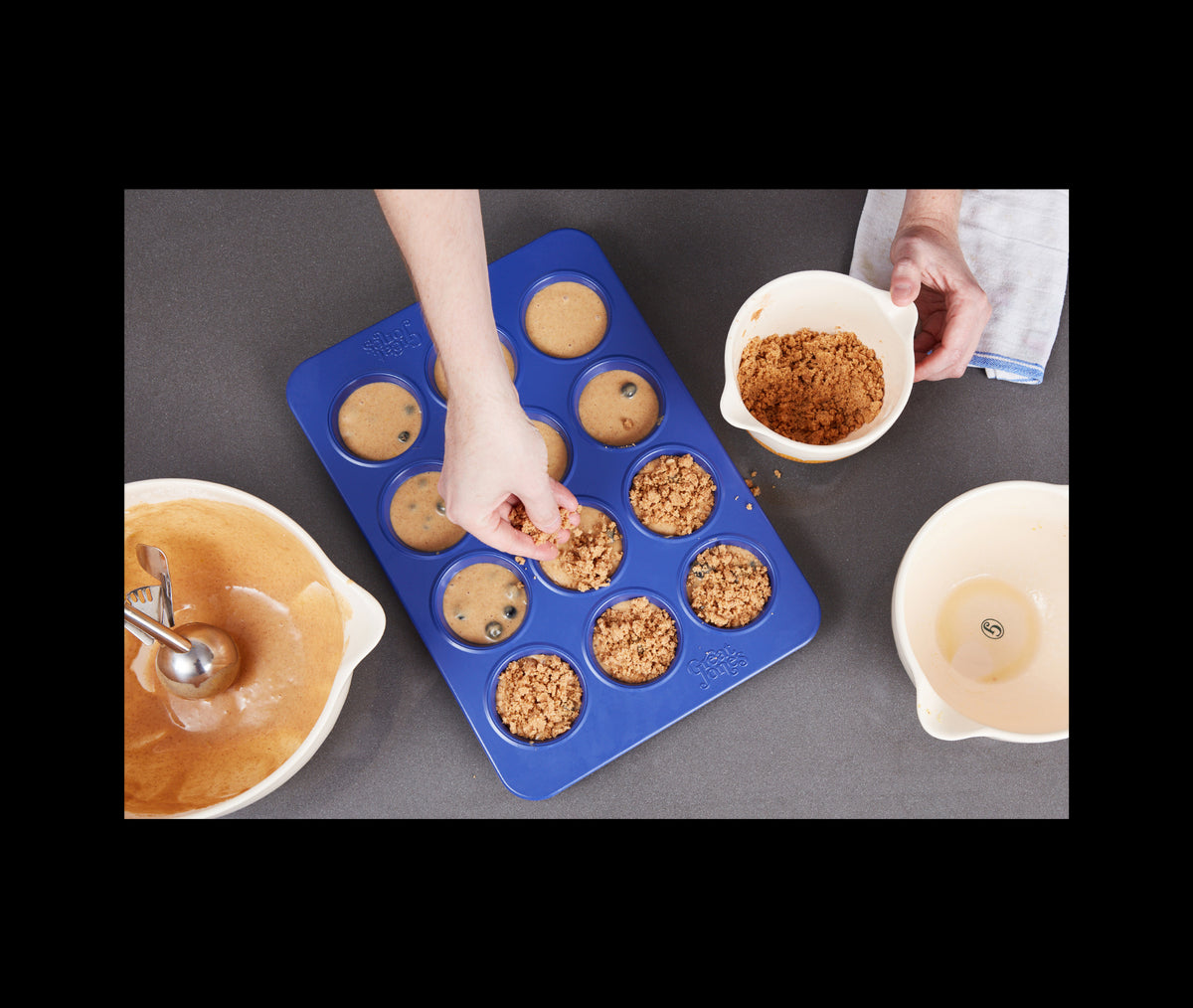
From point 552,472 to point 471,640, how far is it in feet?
1.20

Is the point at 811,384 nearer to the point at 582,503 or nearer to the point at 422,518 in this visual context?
the point at 582,503

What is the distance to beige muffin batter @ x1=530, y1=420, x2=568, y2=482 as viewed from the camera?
161 cm

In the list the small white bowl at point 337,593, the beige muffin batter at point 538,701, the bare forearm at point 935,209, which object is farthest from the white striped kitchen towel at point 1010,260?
the small white bowl at point 337,593

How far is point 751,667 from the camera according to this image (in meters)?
1.49

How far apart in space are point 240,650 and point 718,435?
1004 millimetres

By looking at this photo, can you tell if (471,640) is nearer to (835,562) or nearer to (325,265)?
(835,562)

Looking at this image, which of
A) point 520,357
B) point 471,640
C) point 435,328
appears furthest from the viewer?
point 520,357

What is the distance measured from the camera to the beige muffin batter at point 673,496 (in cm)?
155

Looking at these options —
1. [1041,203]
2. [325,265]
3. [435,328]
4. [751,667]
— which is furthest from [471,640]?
[1041,203]

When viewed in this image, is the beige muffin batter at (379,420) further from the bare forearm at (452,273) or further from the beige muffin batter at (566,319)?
the bare forearm at (452,273)

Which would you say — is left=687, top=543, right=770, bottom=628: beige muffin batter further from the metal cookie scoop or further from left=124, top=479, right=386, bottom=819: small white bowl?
the metal cookie scoop

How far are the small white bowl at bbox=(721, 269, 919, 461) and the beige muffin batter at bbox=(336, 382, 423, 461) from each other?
0.64 m

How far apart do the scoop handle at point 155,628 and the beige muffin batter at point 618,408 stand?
0.82 meters

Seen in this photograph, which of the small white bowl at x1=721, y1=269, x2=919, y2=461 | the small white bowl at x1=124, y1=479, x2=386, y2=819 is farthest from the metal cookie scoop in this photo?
the small white bowl at x1=721, y1=269, x2=919, y2=461
